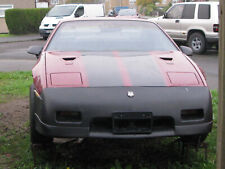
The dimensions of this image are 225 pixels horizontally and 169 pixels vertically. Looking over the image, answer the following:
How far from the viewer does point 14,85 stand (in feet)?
28.1

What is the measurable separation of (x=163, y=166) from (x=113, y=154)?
1.91 feet

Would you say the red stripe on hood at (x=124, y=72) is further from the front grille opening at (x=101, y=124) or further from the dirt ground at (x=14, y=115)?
the dirt ground at (x=14, y=115)

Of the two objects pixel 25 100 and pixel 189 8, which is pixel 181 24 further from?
pixel 25 100

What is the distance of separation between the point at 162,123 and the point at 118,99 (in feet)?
1.49

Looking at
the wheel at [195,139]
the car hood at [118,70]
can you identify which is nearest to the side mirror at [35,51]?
the car hood at [118,70]

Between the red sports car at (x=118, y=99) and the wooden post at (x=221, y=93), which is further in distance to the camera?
the red sports car at (x=118, y=99)

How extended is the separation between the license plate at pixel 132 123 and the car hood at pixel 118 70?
1.12ft

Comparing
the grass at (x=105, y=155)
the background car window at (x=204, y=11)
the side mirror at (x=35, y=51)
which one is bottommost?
the grass at (x=105, y=155)

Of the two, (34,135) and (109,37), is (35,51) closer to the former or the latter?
(109,37)

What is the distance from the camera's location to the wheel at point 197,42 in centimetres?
1518

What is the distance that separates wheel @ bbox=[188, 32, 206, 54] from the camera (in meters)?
15.2

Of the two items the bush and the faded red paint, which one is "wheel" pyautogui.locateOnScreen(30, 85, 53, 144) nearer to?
the faded red paint

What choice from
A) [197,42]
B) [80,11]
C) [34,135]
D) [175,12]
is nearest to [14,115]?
[34,135]

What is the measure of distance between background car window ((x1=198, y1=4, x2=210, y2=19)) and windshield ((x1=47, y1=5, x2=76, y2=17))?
9.83 metres
